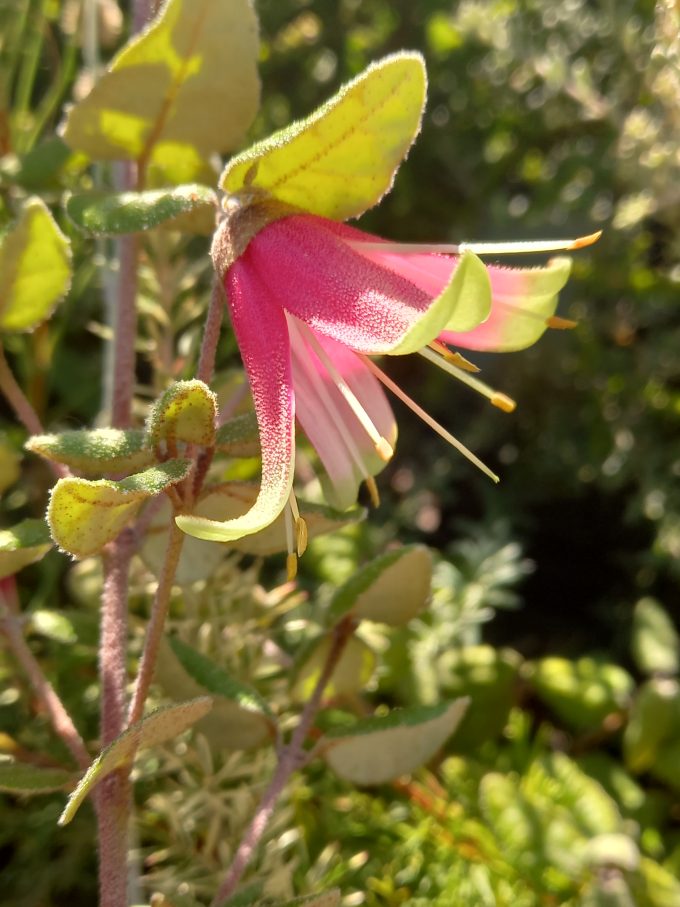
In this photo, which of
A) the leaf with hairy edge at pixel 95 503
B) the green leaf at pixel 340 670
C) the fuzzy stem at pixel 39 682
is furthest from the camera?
the green leaf at pixel 340 670

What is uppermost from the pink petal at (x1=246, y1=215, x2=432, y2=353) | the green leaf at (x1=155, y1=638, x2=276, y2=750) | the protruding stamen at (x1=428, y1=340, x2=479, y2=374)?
the pink petal at (x1=246, y1=215, x2=432, y2=353)

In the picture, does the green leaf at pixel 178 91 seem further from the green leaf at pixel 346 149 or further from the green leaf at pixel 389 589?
the green leaf at pixel 389 589

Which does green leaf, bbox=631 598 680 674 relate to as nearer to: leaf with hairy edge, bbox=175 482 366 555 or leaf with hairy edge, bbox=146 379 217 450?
leaf with hairy edge, bbox=175 482 366 555

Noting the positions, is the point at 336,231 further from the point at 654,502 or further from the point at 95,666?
the point at 654,502

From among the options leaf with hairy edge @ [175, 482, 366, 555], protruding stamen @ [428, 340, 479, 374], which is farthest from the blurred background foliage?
protruding stamen @ [428, 340, 479, 374]

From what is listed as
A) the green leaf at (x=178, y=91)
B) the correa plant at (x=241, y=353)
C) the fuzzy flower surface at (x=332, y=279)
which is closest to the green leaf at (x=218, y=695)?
the correa plant at (x=241, y=353)

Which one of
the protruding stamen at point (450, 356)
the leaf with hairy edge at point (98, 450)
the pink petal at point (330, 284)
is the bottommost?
the leaf with hairy edge at point (98, 450)

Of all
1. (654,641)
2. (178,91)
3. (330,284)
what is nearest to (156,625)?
(330,284)
